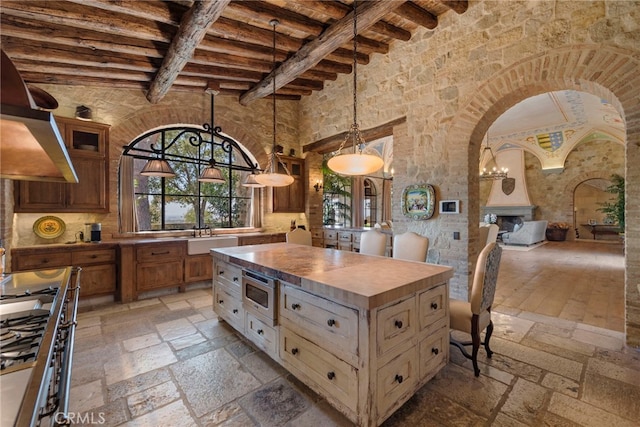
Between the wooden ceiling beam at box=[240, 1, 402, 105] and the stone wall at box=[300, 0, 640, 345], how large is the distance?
3.64 feet

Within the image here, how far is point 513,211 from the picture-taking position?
1085 centimetres

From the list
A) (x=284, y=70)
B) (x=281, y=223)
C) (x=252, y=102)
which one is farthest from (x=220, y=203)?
(x=284, y=70)

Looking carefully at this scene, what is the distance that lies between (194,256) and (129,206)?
1.28 meters

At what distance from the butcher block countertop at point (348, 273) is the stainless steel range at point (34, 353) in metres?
1.12

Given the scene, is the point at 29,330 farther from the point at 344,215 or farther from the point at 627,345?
the point at 344,215

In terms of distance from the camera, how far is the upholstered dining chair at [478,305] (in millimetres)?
1997

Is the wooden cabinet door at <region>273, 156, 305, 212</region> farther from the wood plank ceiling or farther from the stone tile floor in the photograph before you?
the stone tile floor

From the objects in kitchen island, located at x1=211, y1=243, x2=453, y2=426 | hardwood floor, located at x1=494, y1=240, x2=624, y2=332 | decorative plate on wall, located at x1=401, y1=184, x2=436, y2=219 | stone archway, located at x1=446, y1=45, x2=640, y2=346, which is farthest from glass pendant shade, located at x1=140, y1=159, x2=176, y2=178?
hardwood floor, located at x1=494, y1=240, x2=624, y2=332

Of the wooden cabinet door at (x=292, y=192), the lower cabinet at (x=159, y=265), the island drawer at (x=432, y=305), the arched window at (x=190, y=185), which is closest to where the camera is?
the island drawer at (x=432, y=305)

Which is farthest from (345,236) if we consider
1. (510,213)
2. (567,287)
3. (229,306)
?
(510,213)

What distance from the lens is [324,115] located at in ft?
17.9

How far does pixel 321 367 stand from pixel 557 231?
1218 centimetres

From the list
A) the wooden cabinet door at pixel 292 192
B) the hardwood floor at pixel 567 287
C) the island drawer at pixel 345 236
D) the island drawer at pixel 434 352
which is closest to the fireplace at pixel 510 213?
the hardwood floor at pixel 567 287

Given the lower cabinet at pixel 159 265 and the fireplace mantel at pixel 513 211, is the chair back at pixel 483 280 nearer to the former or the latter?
the lower cabinet at pixel 159 265
